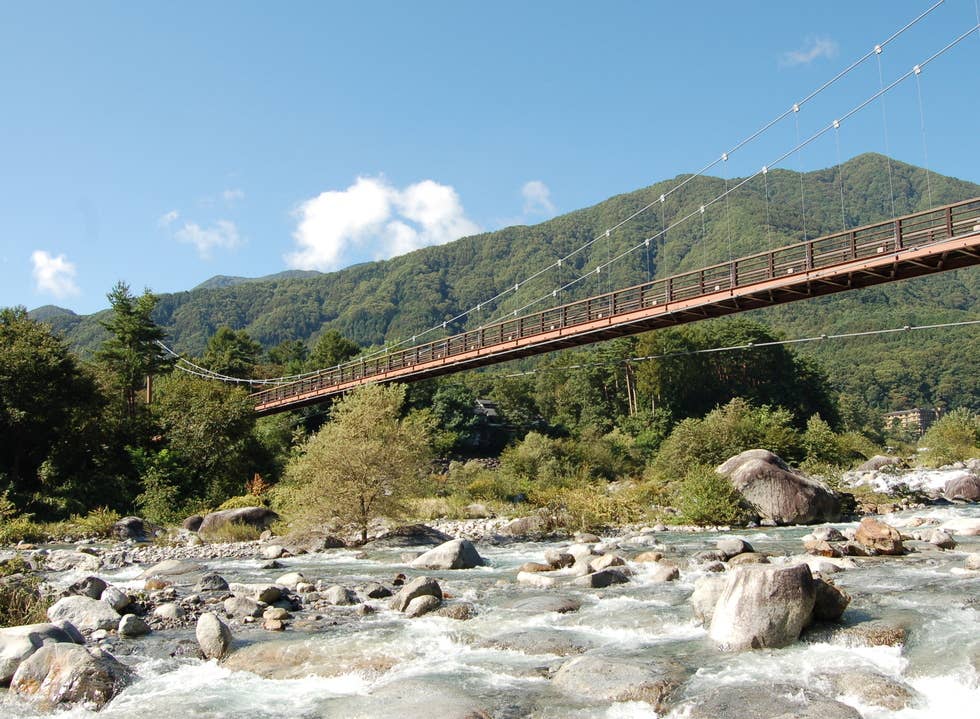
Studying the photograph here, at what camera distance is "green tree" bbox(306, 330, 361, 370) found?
6372 cm

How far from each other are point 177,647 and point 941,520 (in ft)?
61.1

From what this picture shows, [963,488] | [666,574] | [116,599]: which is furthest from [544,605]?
[963,488]

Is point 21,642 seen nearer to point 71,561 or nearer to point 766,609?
point 766,609

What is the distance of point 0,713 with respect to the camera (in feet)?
24.7

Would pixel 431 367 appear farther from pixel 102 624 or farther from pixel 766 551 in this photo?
pixel 102 624

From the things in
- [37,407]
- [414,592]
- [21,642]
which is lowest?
[414,592]

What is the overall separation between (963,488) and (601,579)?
2022cm

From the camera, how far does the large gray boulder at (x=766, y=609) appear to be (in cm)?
866

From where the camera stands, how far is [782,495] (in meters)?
21.4

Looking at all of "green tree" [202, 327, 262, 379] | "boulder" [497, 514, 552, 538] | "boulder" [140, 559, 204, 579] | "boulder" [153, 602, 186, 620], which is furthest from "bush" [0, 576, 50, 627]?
"green tree" [202, 327, 262, 379]

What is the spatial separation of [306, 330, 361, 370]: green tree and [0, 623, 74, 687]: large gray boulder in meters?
54.2

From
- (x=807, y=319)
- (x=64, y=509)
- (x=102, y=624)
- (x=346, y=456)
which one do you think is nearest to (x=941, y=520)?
(x=346, y=456)

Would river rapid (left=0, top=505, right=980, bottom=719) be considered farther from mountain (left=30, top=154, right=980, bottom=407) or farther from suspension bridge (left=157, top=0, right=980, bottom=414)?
mountain (left=30, top=154, right=980, bottom=407)

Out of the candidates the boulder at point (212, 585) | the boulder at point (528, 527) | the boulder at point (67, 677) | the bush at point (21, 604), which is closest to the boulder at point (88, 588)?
the bush at point (21, 604)
